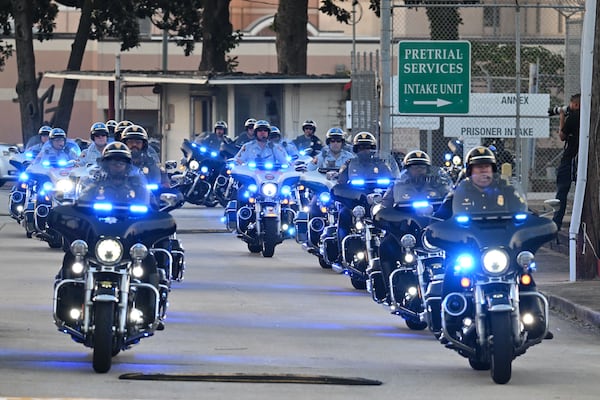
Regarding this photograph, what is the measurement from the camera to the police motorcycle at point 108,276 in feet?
38.1

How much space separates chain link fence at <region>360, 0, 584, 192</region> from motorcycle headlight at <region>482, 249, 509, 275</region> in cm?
941

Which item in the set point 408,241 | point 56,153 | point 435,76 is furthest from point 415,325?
point 56,153

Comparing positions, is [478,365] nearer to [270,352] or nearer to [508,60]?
[270,352]

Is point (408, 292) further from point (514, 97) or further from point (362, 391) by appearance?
point (514, 97)

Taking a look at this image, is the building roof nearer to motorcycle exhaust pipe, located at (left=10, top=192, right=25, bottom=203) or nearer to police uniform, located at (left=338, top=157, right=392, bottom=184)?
motorcycle exhaust pipe, located at (left=10, top=192, right=25, bottom=203)

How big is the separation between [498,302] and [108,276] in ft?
8.75

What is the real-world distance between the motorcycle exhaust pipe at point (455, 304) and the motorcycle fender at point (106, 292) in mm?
2269

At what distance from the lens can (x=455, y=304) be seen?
11.8m

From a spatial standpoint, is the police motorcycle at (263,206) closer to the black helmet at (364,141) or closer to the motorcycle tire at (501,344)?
the black helmet at (364,141)

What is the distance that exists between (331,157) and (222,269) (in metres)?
2.77

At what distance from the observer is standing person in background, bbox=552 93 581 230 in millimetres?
22047

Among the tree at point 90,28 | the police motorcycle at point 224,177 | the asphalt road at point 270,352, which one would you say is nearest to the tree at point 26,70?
the tree at point 90,28

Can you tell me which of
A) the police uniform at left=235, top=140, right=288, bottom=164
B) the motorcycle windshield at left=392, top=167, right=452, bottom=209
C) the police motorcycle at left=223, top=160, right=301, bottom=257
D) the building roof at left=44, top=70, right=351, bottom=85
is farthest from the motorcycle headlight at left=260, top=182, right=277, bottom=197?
the building roof at left=44, top=70, right=351, bottom=85

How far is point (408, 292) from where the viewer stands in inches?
555
